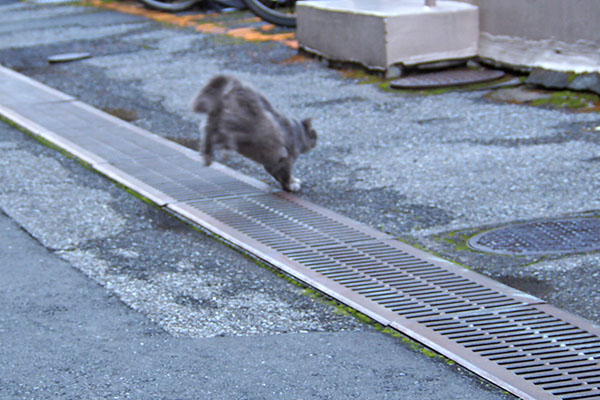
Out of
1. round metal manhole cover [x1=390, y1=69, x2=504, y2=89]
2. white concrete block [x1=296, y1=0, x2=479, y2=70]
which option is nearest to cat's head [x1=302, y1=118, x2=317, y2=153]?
round metal manhole cover [x1=390, y1=69, x2=504, y2=89]

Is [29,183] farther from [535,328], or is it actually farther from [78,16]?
[78,16]

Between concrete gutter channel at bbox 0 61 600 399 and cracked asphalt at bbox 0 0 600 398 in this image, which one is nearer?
concrete gutter channel at bbox 0 61 600 399

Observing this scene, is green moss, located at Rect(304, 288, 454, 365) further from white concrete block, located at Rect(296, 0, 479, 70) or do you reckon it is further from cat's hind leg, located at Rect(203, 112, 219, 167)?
white concrete block, located at Rect(296, 0, 479, 70)

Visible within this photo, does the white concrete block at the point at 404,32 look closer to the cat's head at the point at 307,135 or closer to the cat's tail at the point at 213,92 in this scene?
the cat's head at the point at 307,135

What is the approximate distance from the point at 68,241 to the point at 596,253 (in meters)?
3.77

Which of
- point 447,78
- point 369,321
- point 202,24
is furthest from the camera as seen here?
point 202,24

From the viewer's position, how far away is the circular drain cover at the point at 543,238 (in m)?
6.20

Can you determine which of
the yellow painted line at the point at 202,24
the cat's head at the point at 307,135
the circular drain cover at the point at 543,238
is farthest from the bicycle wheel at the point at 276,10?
the circular drain cover at the point at 543,238

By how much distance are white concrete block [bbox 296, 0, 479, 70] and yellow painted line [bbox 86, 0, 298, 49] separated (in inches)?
81.4

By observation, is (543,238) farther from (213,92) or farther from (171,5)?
(171,5)

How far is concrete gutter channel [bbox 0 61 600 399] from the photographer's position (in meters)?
4.74

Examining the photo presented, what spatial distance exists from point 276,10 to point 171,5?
9.37 feet

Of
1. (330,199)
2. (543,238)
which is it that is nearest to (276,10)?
(330,199)

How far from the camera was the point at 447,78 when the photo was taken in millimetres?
11469
